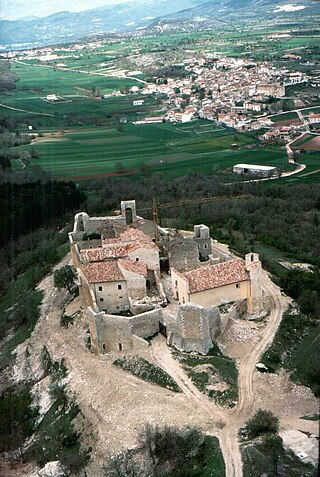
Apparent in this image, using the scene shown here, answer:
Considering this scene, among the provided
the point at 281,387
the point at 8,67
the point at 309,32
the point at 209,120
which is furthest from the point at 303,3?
the point at 281,387

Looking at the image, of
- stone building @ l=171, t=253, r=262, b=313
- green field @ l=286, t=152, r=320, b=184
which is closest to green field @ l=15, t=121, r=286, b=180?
green field @ l=286, t=152, r=320, b=184

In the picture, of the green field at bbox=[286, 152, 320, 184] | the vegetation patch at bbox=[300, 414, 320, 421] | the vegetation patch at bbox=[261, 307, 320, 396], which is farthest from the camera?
the green field at bbox=[286, 152, 320, 184]

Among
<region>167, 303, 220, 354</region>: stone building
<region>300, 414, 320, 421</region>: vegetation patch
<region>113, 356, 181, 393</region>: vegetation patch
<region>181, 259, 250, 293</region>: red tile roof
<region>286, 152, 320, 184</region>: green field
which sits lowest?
<region>286, 152, 320, 184</region>: green field

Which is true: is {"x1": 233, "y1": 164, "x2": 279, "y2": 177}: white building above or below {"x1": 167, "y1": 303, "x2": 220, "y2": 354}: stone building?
below

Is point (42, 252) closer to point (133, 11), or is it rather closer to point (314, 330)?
point (314, 330)

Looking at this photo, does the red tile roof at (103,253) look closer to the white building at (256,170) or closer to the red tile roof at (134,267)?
the red tile roof at (134,267)

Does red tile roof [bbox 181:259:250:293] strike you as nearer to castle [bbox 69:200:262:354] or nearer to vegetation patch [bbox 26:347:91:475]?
castle [bbox 69:200:262:354]
